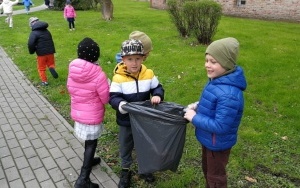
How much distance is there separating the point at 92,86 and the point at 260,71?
521 cm

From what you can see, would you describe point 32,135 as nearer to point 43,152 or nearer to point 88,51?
point 43,152

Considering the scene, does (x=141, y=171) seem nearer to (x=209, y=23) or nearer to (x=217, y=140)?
(x=217, y=140)

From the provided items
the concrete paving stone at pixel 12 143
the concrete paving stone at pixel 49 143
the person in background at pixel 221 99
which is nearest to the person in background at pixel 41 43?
the concrete paving stone at pixel 12 143

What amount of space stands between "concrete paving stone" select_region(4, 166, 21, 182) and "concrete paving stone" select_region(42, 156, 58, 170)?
338 millimetres

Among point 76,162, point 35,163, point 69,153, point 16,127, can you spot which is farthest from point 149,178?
point 16,127

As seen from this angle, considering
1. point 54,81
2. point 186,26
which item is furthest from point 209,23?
point 54,81

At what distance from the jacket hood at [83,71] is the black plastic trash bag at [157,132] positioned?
50 centimetres

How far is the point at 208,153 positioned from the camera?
2707 mm

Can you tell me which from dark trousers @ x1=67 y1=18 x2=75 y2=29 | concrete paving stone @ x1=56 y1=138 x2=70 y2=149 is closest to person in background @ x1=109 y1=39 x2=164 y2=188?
concrete paving stone @ x1=56 y1=138 x2=70 y2=149

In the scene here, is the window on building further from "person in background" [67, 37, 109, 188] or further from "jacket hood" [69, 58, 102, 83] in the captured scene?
"jacket hood" [69, 58, 102, 83]

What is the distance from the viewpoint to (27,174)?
364 centimetres

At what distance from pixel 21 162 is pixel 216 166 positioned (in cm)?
257

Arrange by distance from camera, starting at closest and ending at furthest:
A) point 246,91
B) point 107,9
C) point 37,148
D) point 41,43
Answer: point 37,148, point 246,91, point 41,43, point 107,9

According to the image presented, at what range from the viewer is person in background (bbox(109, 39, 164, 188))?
9.51 ft
